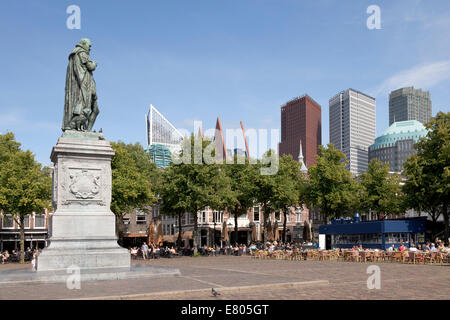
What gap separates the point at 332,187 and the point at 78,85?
4046 cm

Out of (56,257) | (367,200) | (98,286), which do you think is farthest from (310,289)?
(367,200)

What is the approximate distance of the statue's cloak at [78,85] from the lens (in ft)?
65.2

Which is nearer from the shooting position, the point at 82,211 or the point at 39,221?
the point at 82,211

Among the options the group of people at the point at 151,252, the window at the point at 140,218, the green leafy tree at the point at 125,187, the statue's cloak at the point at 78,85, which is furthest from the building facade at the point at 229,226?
the statue's cloak at the point at 78,85

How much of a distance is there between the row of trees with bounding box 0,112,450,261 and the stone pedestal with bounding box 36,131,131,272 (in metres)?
25.8

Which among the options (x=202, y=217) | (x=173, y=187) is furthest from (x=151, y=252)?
(x=202, y=217)

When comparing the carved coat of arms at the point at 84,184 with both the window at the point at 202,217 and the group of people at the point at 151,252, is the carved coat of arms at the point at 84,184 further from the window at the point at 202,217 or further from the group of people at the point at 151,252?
the window at the point at 202,217

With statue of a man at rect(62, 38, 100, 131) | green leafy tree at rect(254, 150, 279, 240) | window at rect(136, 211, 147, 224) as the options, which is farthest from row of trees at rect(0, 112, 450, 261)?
→ statue of a man at rect(62, 38, 100, 131)

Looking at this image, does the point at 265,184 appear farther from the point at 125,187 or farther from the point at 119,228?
the point at 119,228

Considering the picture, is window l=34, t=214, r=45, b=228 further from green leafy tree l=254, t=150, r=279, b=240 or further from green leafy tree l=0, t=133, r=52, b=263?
green leafy tree l=254, t=150, r=279, b=240

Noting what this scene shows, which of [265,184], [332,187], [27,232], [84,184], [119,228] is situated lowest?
[27,232]

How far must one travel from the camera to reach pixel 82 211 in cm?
1850

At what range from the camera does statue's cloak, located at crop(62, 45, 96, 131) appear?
782 inches
